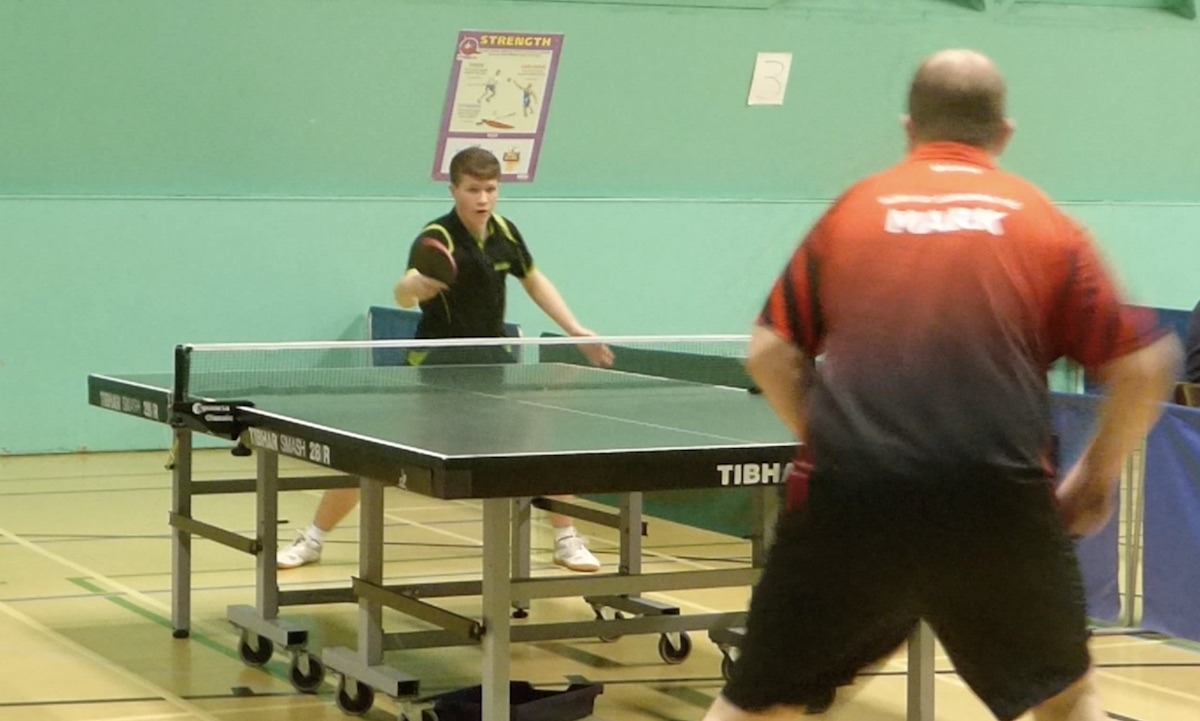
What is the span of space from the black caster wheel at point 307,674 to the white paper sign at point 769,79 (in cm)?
681

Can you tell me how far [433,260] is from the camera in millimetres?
6656

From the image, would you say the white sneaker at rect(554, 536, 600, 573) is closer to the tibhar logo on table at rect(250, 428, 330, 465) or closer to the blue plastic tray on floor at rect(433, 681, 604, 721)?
the blue plastic tray on floor at rect(433, 681, 604, 721)

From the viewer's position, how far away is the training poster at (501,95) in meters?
11.0

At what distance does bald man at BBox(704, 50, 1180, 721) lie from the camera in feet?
9.71

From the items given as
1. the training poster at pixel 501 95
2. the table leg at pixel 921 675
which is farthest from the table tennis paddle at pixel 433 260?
the training poster at pixel 501 95

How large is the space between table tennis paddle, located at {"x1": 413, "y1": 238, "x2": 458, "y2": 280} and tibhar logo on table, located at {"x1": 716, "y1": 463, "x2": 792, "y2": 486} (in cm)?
235

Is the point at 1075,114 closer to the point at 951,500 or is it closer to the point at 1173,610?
the point at 1173,610

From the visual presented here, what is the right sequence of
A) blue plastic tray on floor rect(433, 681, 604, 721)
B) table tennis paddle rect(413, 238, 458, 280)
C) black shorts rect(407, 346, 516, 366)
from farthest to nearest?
black shorts rect(407, 346, 516, 366)
table tennis paddle rect(413, 238, 458, 280)
blue plastic tray on floor rect(433, 681, 604, 721)

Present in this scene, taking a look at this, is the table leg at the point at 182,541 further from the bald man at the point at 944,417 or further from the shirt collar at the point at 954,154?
the shirt collar at the point at 954,154

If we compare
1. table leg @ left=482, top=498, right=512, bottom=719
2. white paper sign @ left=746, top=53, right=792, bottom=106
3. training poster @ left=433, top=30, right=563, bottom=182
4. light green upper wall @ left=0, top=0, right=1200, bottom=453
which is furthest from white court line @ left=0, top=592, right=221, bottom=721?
white paper sign @ left=746, top=53, right=792, bottom=106

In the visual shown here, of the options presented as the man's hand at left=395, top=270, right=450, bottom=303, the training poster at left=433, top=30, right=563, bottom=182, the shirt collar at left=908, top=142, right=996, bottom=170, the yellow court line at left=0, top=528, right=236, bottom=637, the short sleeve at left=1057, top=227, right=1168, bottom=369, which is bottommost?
the yellow court line at left=0, top=528, right=236, bottom=637

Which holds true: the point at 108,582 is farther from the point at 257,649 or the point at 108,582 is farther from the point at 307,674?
the point at 307,674

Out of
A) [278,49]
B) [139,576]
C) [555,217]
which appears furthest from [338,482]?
[555,217]

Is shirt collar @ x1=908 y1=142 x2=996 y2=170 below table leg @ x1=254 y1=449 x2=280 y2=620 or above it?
above
